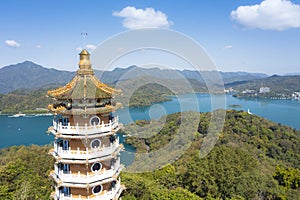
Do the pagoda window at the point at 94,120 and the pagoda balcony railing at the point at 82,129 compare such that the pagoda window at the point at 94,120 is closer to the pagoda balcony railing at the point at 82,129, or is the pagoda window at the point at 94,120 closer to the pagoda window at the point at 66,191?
the pagoda balcony railing at the point at 82,129

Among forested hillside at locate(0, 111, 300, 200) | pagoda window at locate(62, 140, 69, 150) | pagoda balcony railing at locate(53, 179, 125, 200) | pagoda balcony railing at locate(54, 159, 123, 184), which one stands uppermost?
pagoda window at locate(62, 140, 69, 150)

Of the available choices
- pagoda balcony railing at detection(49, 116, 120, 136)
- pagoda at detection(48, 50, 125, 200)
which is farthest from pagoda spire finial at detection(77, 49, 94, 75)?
pagoda balcony railing at detection(49, 116, 120, 136)

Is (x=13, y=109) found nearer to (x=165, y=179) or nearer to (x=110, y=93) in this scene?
(x=165, y=179)

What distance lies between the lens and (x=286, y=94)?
166m

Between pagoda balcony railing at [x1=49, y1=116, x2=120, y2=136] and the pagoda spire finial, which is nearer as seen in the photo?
pagoda balcony railing at [x1=49, y1=116, x2=120, y2=136]

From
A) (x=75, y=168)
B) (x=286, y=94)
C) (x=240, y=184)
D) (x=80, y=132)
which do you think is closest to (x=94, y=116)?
(x=80, y=132)

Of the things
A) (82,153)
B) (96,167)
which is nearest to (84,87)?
(82,153)

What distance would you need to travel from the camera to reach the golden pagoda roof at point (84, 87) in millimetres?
9242

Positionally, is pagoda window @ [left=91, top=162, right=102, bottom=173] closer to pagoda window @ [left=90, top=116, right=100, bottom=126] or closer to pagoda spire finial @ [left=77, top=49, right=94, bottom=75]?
pagoda window @ [left=90, top=116, right=100, bottom=126]

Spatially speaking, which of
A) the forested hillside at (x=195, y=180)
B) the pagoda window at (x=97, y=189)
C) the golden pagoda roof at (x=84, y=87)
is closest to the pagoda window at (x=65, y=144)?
the golden pagoda roof at (x=84, y=87)

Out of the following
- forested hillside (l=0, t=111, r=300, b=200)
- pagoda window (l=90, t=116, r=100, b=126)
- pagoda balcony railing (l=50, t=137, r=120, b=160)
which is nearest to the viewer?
pagoda balcony railing (l=50, t=137, r=120, b=160)

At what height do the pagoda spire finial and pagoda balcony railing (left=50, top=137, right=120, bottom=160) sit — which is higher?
the pagoda spire finial

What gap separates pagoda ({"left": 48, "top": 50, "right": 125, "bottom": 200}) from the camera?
916 cm

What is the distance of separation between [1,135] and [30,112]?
29560mm
